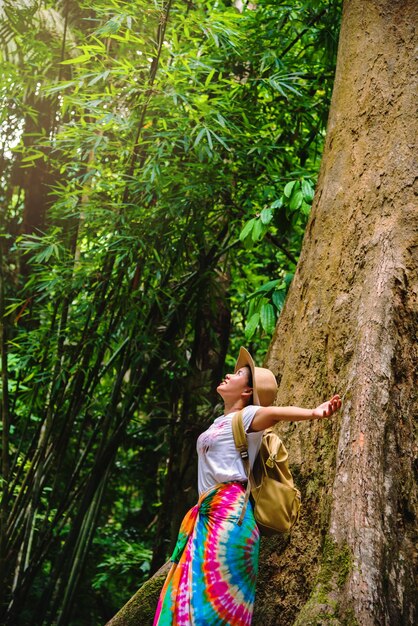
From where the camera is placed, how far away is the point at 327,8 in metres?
4.30

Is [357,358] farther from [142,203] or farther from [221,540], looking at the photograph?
[142,203]

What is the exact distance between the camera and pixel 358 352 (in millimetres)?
2332

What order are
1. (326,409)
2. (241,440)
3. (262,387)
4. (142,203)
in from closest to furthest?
(326,409) → (241,440) → (262,387) → (142,203)

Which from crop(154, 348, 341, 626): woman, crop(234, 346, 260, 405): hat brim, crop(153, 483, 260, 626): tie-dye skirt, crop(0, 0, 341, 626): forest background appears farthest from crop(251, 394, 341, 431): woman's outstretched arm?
crop(0, 0, 341, 626): forest background

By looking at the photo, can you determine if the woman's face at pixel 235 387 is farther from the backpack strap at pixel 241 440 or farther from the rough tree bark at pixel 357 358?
the rough tree bark at pixel 357 358

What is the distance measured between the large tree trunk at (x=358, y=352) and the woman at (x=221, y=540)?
22 centimetres

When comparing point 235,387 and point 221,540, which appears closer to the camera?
point 221,540

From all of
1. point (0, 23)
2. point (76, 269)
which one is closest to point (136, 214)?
point (76, 269)

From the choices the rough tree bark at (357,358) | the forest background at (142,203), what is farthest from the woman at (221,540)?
the forest background at (142,203)

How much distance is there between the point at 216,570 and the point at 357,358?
2.69 ft

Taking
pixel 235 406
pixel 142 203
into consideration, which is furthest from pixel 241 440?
pixel 142 203

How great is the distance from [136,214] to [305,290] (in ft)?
4.78

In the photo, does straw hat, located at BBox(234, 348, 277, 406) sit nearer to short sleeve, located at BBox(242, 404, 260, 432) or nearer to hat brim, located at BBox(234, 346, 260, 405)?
hat brim, located at BBox(234, 346, 260, 405)

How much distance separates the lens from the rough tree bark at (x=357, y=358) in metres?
1.98
